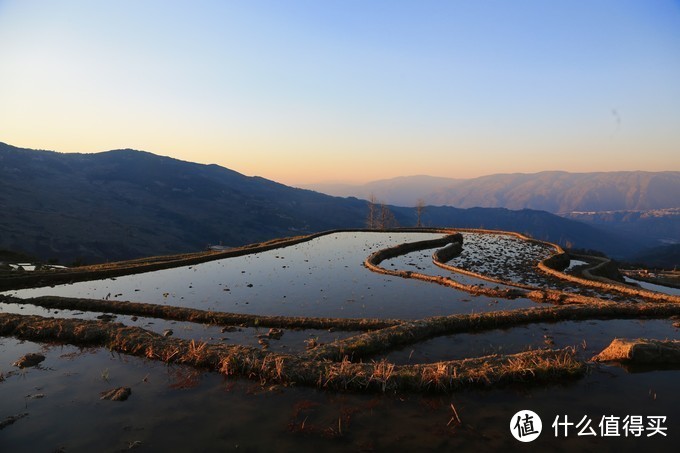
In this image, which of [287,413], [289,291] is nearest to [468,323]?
[287,413]

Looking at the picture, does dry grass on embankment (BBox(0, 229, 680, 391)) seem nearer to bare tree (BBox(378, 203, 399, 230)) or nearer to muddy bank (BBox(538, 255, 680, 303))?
muddy bank (BBox(538, 255, 680, 303))

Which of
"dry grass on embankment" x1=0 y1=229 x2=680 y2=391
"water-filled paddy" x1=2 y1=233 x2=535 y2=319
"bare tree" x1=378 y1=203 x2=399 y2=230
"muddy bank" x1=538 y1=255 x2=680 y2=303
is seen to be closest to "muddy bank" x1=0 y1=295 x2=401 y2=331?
"dry grass on embankment" x1=0 y1=229 x2=680 y2=391

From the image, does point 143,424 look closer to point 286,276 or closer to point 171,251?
point 286,276

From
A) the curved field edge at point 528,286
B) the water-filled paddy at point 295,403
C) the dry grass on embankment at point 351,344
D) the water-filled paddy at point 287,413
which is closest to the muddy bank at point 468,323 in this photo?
the dry grass on embankment at point 351,344

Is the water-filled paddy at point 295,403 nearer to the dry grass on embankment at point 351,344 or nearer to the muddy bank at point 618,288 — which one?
the dry grass on embankment at point 351,344

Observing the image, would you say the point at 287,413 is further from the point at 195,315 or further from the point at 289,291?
the point at 289,291

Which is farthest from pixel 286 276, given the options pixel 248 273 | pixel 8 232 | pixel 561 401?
pixel 8 232

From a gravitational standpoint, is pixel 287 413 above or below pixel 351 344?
below

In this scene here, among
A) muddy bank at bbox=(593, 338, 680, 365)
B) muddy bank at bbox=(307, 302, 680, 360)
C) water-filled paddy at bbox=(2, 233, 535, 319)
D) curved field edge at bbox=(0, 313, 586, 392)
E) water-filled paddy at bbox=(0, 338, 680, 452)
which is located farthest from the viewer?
water-filled paddy at bbox=(2, 233, 535, 319)
